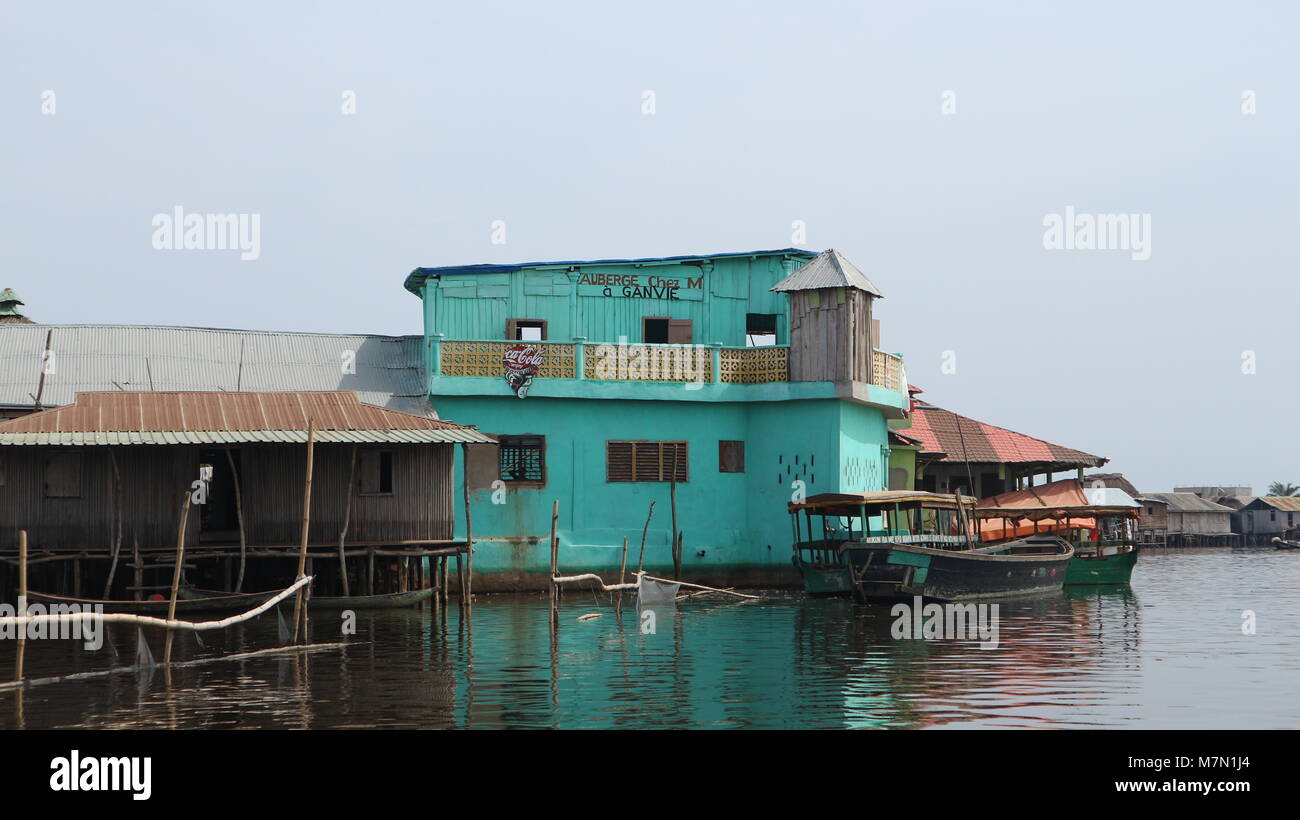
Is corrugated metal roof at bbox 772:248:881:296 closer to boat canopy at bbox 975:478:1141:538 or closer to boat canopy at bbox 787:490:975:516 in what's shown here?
boat canopy at bbox 787:490:975:516

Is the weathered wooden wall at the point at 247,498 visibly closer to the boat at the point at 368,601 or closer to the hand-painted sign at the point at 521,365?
the boat at the point at 368,601

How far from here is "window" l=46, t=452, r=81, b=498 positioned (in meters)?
27.1

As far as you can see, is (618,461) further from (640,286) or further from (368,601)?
(368,601)

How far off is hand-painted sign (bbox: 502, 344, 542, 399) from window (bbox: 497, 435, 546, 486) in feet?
3.46

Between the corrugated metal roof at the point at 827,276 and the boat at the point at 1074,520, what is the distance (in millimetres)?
9761

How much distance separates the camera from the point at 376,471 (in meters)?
29.1

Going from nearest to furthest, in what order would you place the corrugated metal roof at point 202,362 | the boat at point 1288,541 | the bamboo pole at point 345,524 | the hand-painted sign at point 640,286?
the bamboo pole at point 345,524 → the corrugated metal roof at point 202,362 → the hand-painted sign at point 640,286 → the boat at point 1288,541

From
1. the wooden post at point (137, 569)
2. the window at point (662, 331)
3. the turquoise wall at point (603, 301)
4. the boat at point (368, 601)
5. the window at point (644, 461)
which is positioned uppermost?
the turquoise wall at point (603, 301)

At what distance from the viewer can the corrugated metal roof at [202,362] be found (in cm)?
3164

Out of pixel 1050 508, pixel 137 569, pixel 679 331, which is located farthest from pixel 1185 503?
pixel 137 569

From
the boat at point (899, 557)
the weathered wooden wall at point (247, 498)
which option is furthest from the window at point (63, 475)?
the boat at point (899, 557)

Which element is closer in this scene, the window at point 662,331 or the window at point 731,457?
the window at point 731,457

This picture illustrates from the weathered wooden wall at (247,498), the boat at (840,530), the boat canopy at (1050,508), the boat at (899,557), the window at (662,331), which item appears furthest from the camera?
the boat canopy at (1050,508)
